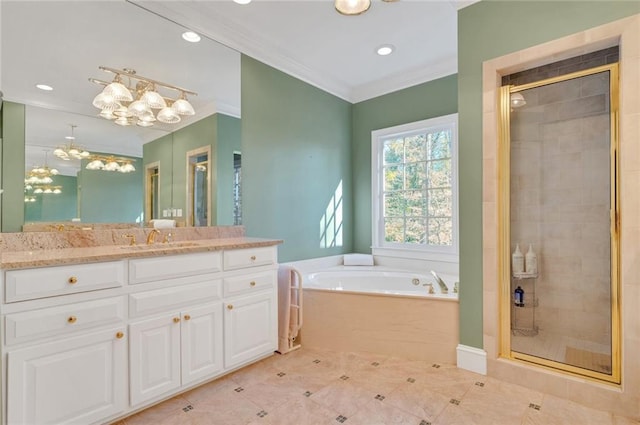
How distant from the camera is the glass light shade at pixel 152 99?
7.47 feet

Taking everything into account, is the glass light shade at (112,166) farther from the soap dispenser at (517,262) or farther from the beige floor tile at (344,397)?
the soap dispenser at (517,262)

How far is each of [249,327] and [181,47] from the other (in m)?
2.17

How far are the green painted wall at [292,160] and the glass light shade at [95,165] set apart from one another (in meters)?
1.08

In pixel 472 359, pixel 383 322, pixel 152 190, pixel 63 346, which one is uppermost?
pixel 152 190

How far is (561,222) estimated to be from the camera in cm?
236

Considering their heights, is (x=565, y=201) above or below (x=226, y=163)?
below

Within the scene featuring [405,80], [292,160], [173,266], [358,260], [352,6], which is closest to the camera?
[352,6]

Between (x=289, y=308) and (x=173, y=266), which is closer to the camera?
(x=173, y=266)

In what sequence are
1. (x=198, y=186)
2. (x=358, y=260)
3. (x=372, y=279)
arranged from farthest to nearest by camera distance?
(x=358, y=260) < (x=372, y=279) < (x=198, y=186)

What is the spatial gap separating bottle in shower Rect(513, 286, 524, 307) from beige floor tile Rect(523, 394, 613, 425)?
2.13ft

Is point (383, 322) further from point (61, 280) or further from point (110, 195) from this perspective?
point (110, 195)

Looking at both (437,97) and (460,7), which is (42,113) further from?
(437,97)

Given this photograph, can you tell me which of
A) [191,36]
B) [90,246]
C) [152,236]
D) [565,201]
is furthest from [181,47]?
[565,201]

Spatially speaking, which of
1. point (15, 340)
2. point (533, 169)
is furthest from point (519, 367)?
point (15, 340)
